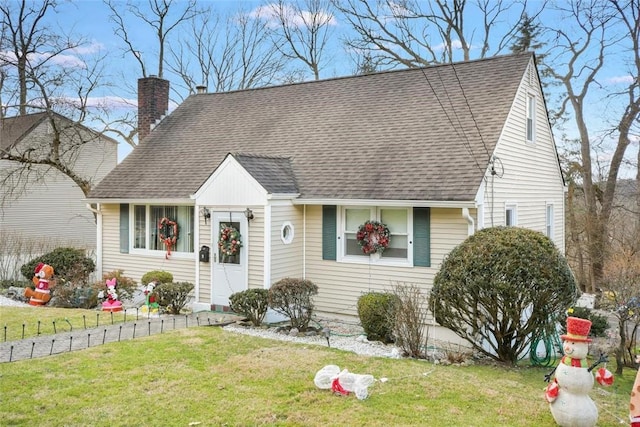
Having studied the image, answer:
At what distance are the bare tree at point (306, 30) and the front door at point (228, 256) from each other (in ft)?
65.2

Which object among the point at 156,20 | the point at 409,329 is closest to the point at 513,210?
the point at 409,329

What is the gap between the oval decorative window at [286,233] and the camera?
12305mm

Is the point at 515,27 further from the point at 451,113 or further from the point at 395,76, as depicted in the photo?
the point at 451,113

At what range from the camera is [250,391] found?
6.71 metres

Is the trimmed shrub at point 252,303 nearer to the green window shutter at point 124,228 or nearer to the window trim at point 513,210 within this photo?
the green window shutter at point 124,228

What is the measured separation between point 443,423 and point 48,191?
28981 millimetres

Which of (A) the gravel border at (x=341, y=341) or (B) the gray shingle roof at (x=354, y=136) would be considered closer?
(A) the gravel border at (x=341, y=341)

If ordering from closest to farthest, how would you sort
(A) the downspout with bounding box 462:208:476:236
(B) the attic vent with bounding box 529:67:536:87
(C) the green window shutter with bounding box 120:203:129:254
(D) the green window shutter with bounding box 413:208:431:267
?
(A) the downspout with bounding box 462:208:476:236
(D) the green window shutter with bounding box 413:208:431:267
(B) the attic vent with bounding box 529:67:536:87
(C) the green window shutter with bounding box 120:203:129:254

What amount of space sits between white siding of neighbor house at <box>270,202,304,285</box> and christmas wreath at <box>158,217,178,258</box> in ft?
12.0

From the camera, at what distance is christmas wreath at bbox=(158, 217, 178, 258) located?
1434 cm

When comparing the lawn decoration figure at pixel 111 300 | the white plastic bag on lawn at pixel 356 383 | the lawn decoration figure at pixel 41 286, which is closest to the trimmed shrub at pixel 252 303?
the lawn decoration figure at pixel 111 300

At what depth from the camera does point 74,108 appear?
64.3 ft

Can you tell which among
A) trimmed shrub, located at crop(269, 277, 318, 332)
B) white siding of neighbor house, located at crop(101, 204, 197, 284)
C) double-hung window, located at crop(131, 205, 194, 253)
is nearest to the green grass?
trimmed shrub, located at crop(269, 277, 318, 332)

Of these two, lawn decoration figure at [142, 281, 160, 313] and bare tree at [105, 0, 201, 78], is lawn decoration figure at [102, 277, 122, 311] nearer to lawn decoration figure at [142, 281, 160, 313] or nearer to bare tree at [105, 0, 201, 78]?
lawn decoration figure at [142, 281, 160, 313]
